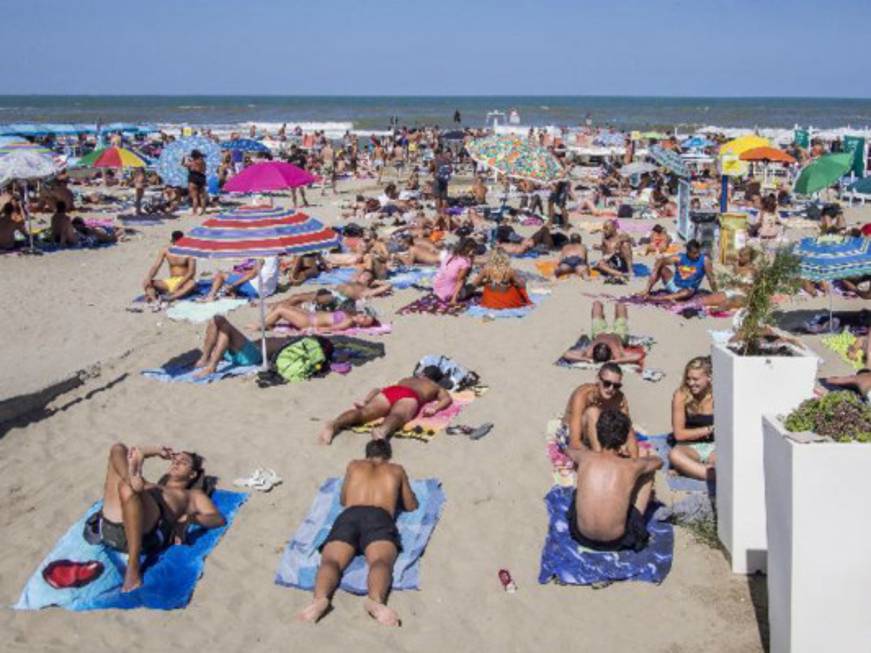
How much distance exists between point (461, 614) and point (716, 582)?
131cm

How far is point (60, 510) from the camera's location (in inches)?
203

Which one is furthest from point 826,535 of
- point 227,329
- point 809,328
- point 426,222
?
point 426,222

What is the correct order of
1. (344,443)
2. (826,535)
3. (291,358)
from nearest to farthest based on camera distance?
(826,535) → (344,443) → (291,358)

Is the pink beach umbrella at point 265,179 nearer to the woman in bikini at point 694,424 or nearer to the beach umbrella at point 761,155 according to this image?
the woman in bikini at point 694,424

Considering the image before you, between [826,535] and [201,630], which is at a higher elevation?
[826,535]

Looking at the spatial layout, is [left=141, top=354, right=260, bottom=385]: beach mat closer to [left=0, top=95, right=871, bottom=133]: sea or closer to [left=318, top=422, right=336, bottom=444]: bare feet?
[left=318, top=422, right=336, bottom=444]: bare feet

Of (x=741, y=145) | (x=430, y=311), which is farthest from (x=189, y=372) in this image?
(x=741, y=145)

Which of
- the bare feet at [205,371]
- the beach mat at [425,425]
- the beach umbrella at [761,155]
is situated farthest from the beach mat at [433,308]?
the beach umbrella at [761,155]

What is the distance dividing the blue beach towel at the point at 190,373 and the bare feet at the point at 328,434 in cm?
168

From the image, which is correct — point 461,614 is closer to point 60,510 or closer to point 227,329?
point 60,510

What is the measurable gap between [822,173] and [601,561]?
28.0 feet

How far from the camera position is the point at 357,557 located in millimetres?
4547

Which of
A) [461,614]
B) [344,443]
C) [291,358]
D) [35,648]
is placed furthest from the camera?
[291,358]

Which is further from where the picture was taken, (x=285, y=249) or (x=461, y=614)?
(x=285, y=249)
